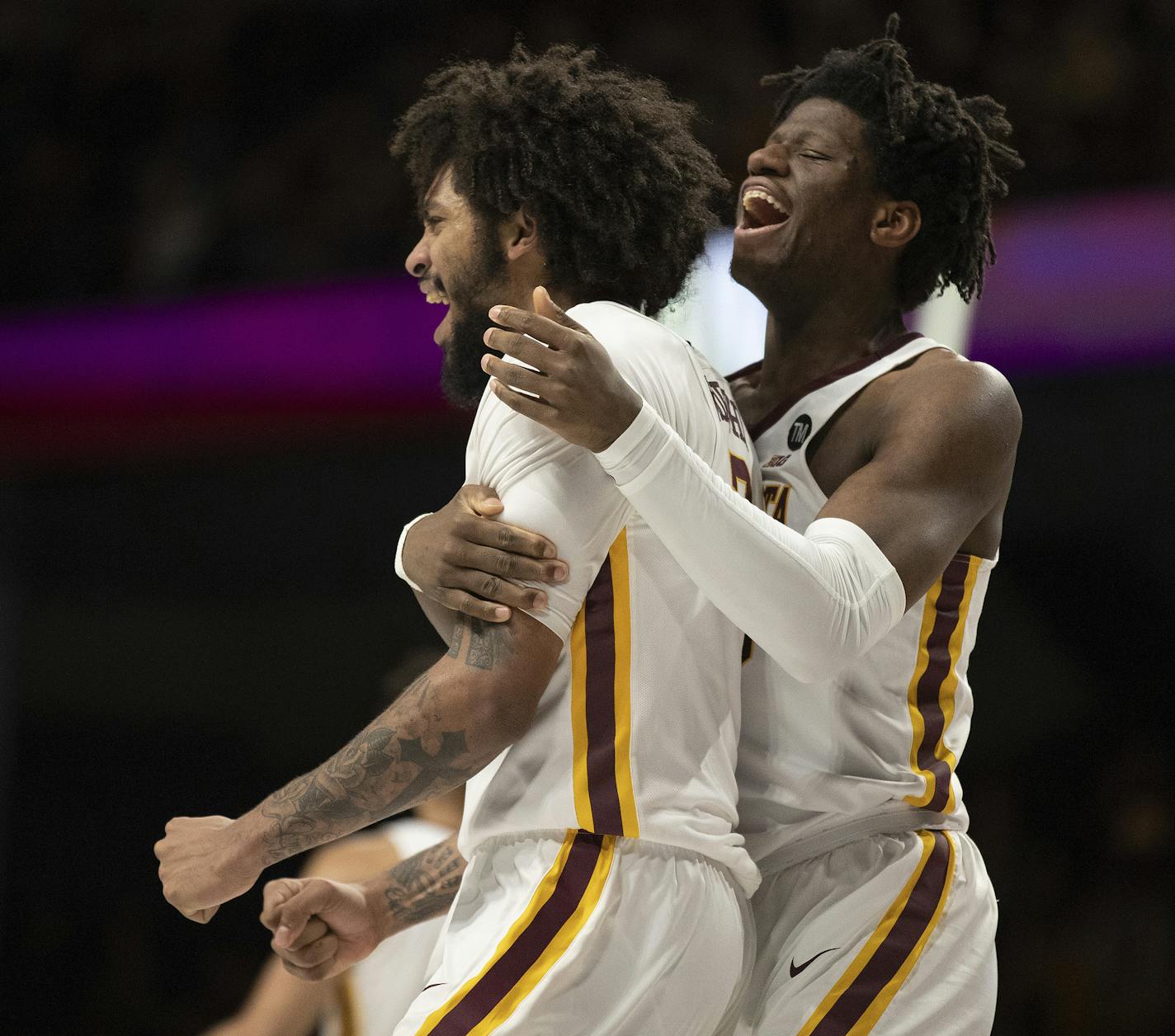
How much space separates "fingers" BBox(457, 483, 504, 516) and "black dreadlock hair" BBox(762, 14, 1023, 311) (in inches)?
47.0

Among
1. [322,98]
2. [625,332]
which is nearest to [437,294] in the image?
[625,332]

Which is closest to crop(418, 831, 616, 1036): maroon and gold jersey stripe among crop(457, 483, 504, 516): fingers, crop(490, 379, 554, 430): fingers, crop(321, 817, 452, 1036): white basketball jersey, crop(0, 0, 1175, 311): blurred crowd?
crop(457, 483, 504, 516): fingers

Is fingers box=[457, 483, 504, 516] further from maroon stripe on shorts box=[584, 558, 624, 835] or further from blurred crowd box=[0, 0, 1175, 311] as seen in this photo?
blurred crowd box=[0, 0, 1175, 311]

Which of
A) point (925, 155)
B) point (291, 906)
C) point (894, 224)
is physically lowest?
point (291, 906)

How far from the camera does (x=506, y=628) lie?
A: 7.04 feet

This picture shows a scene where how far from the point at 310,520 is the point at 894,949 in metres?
5.42

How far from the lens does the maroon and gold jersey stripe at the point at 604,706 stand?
2.15 meters

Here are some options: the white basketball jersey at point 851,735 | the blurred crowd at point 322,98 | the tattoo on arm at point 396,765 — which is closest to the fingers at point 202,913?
the tattoo on arm at point 396,765

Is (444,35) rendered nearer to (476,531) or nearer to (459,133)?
(459,133)

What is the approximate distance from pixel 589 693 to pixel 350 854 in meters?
2.09

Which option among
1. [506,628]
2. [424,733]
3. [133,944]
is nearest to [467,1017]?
[424,733]

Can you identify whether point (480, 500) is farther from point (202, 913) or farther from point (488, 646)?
point (202, 913)

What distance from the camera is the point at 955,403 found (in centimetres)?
254

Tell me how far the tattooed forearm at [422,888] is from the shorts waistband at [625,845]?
53 centimetres
